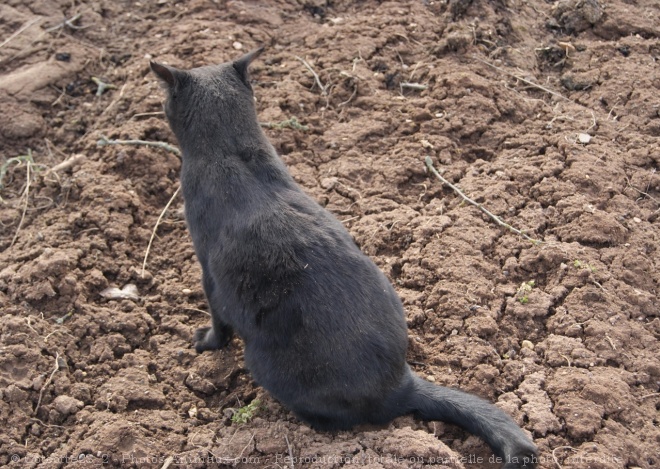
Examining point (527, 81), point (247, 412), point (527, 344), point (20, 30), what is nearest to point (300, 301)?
point (247, 412)

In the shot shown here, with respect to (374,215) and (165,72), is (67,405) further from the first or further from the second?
(374,215)

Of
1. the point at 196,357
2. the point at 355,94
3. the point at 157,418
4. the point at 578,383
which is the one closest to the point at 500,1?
the point at 355,94

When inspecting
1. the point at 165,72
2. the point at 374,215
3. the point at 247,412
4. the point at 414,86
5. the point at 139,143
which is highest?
the point at 165,72

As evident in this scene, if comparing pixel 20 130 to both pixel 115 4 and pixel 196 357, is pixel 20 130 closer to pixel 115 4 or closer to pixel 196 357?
pixel 115 4

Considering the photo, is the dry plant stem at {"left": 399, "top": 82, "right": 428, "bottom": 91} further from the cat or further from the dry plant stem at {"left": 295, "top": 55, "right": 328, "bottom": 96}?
the cat

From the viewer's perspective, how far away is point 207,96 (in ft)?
12.9

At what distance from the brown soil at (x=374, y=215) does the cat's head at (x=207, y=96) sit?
1039mm

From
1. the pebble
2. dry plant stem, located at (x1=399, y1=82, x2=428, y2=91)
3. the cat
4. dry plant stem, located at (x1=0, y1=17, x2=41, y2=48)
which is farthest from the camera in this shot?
dry plant stem, located at (x1=0, y1=17, x2=41, y2=48)

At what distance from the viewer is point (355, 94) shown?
5406 millimetres

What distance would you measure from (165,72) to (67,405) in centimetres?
199

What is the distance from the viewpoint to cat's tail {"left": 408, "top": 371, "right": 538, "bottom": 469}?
3.09m

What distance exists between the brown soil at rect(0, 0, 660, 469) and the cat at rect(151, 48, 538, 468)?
0.62 feet

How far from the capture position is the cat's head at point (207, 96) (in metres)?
3.89

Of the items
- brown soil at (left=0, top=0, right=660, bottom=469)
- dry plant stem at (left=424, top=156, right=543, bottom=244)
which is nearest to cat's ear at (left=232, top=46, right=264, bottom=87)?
brown soil at (left=0, top=0, right=660, bottom=469)
